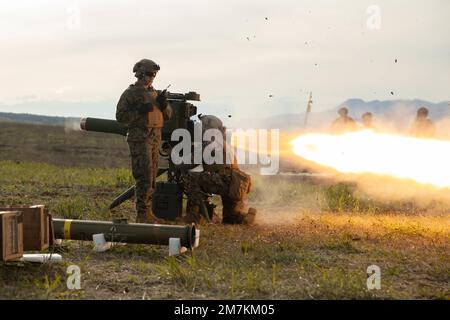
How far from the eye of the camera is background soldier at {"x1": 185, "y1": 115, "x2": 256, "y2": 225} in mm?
11102

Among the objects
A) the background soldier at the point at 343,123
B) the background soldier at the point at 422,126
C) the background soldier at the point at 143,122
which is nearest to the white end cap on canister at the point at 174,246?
the background soldier at the point at 143,122

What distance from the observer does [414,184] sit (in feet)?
50.5

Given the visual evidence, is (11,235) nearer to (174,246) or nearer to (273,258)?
(174,246)

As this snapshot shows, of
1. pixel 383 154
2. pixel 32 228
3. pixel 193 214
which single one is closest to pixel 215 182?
pixel 193 214

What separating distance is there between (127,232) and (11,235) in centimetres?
194

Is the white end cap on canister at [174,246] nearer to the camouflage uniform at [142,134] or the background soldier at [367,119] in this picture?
the camouflage uniform at [142,134]

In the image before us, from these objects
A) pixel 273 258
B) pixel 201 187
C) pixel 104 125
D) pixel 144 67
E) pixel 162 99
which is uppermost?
pixel 144 67

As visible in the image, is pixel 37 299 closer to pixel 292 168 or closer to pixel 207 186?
pixel 207 186

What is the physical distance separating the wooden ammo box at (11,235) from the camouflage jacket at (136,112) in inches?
128

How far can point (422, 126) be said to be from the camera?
1891cm

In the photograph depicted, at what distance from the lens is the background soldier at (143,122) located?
10195 mm

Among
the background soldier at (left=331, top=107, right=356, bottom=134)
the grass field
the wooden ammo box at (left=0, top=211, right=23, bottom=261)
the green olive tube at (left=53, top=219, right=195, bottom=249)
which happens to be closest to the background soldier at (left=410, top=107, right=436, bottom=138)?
the background soldier at (left=331, top=107, right=356, bottom=134)

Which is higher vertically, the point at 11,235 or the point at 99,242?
the point at 11,235
